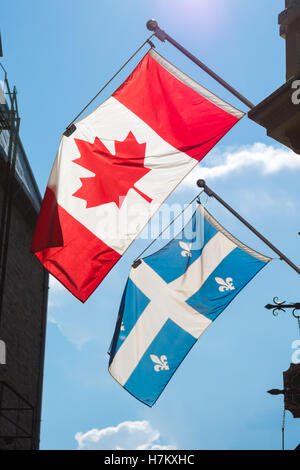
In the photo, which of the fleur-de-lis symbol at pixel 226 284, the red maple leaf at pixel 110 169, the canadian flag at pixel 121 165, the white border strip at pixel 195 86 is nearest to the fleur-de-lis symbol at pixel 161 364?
the fleur-de-lis symbol at pixel 226 284

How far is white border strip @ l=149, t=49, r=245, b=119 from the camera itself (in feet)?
27.6

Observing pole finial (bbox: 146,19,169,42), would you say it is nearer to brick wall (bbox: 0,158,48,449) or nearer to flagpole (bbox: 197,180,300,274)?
flagpole (bbox: 197,180,300,274)

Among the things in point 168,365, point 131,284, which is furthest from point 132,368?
point 131,284

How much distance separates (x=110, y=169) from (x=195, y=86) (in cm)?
161

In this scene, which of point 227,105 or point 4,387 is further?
point 4,387

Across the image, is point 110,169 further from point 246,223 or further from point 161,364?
point 161,364

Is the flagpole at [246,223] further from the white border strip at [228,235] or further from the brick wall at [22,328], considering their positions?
the brick wall at [22,328]

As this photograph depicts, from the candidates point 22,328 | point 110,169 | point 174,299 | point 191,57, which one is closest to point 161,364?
point 174,299

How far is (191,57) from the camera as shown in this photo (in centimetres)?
839
